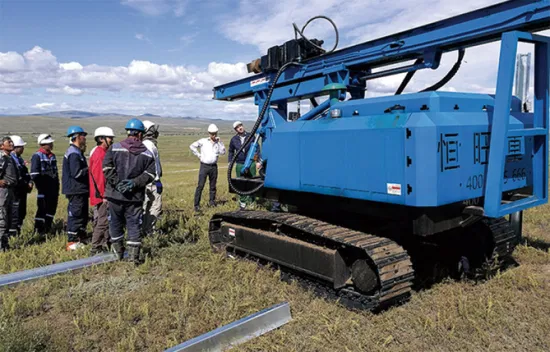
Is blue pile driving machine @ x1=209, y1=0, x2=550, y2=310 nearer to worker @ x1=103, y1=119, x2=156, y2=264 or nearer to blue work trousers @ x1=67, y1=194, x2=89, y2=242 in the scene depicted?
worker @ x1=103, y1=119, x2=156, y2=264

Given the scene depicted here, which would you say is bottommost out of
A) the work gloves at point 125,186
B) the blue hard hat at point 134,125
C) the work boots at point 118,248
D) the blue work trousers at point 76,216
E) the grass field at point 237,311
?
the grass field at point 237,311

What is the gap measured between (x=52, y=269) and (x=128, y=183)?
1492mm

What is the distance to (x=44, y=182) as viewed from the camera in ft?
25.7

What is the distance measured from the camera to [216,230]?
6.73 m

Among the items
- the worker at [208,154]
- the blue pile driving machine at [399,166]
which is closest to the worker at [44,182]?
the worker at [208,154]

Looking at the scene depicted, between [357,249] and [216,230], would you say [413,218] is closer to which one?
[357,249]

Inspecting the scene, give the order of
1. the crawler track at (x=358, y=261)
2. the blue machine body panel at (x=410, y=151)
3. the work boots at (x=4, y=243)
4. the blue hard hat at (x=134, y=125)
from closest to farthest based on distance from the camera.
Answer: the blue machine body panel at (x=410, y=151), the crawler track at (x=358, y=261), the blue hard hat at (x=134, y=125), the work boots at (x=4, y=243)

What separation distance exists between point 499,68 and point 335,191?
207cm

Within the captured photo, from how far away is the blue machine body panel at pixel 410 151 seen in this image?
156 inches

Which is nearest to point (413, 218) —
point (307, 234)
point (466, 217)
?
point (466, 217)

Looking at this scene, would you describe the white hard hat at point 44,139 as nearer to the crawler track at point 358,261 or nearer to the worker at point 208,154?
the worker at point 208,154

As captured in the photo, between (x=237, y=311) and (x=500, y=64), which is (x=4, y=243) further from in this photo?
(x=500, y=64)

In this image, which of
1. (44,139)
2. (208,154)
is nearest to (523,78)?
(208,154)

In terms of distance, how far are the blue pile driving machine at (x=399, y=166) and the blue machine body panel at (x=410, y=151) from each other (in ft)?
0.04
